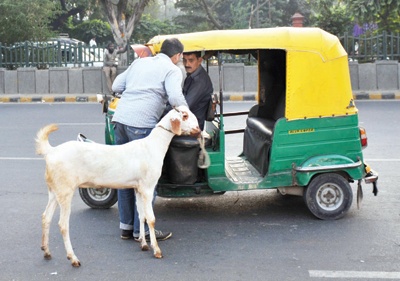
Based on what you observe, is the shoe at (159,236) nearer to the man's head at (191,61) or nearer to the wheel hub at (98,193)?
the wheel hub at (98,193)

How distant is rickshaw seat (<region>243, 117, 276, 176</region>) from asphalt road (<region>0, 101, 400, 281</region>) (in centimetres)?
46

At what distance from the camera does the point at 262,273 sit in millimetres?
5609

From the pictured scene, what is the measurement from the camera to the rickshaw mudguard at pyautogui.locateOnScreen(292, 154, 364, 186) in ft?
23.3

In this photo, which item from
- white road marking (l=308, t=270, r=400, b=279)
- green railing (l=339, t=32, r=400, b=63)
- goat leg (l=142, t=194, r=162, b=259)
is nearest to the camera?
white road marking (l=308, t=270, r=400, b=279)

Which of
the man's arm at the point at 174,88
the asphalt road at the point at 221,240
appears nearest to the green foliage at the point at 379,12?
the asphalt road at the point at 221,240

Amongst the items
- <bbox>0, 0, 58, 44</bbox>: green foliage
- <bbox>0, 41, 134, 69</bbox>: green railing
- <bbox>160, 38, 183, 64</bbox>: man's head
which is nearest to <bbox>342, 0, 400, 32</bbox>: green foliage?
<bbox>0, 41, 134, 69</bbox>: green railing

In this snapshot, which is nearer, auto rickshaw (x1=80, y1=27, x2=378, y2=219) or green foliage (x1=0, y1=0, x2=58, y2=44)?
auto rickshaw (x1=80, y1=27, x2=378, y2=219)

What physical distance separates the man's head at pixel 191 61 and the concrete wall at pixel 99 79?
46.5 feet

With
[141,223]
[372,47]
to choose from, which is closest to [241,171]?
[141,223]

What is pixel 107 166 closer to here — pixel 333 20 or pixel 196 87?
pixel 196 87

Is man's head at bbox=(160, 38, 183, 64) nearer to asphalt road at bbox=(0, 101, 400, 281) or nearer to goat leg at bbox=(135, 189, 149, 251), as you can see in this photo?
goat leg at bbox=(135, 189, 149, 251)

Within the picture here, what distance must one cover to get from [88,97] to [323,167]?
1639 centimetres

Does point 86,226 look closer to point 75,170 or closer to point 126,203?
point 126,203

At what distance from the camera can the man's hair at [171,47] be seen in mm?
6465
